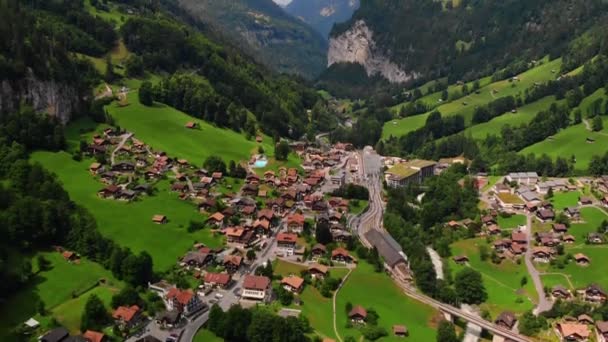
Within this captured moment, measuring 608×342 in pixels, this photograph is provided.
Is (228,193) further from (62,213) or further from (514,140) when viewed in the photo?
(514,140)

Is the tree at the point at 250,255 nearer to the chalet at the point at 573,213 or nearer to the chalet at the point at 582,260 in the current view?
the chalet at the point at 582,260

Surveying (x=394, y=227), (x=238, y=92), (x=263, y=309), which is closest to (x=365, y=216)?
(x=394, y=227)

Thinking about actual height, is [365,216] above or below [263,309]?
above

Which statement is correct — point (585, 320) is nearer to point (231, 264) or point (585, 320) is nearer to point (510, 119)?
point (231, 264)

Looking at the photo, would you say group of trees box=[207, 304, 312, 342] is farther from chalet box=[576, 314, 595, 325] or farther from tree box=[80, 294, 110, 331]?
chalet box=[576, 314, 595, 325]

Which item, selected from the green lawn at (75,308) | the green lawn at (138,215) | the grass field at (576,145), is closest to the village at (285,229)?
the green lawn at (138,215)

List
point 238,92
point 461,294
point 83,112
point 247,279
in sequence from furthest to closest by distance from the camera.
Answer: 1. point 238,92
2. point 83,112
3. point 461,294
4. point 247,279

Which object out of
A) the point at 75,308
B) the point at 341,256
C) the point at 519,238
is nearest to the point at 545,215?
the point at 519,238
